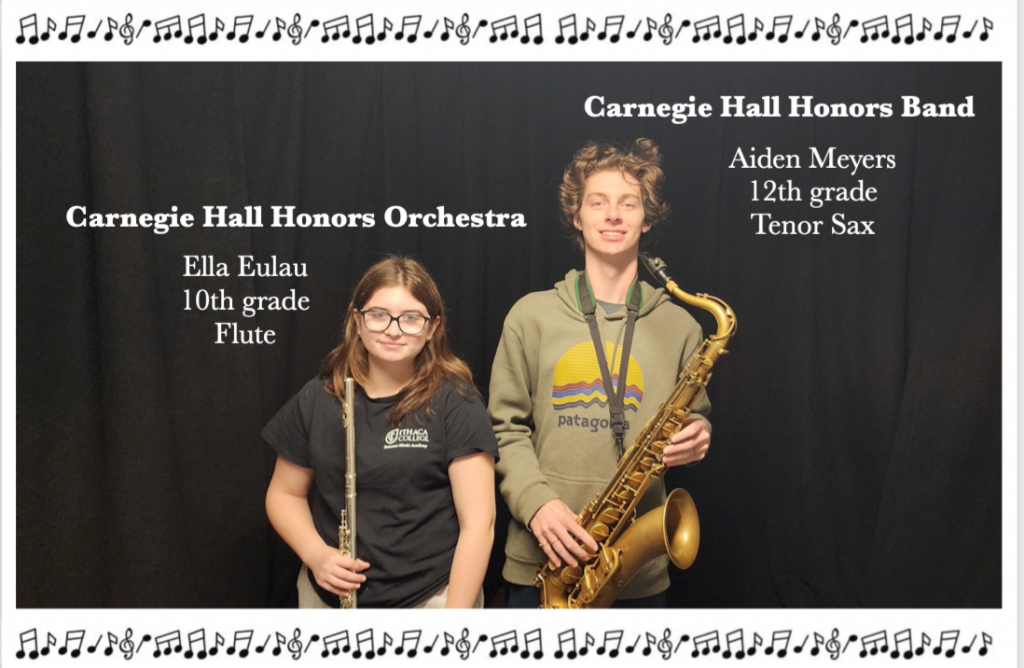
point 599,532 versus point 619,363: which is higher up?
point 619,363

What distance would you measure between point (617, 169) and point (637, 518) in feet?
3.41

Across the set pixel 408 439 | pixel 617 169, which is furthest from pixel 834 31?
pixel 408 439

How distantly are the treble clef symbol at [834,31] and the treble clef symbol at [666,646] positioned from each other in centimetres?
188

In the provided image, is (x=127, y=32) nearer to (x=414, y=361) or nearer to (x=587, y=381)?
(x=414, y=361)

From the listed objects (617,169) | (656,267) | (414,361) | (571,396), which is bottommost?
(571,396)

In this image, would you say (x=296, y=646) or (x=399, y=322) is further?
(x=296, y=646)

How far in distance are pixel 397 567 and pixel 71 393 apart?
1.19 meters

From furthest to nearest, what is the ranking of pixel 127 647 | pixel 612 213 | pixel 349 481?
pixel 127 647, pixel 612 213, pixel 349 481

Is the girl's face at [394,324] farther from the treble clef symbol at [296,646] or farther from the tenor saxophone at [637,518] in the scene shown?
the treble clef symbol at [296,646]

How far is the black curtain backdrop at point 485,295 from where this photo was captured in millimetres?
2486

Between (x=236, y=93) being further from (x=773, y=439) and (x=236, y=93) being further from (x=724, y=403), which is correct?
(x=773, y=439)

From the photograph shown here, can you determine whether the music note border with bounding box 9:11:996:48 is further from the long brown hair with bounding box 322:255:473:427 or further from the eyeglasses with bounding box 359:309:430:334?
the eyeglasses with bounding box 359:309:430:334

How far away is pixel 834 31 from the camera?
2463mm

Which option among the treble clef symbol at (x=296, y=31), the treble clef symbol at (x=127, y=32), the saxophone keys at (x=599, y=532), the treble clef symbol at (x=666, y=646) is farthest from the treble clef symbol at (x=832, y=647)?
the treble clef symbol at (x=127, y=32)
